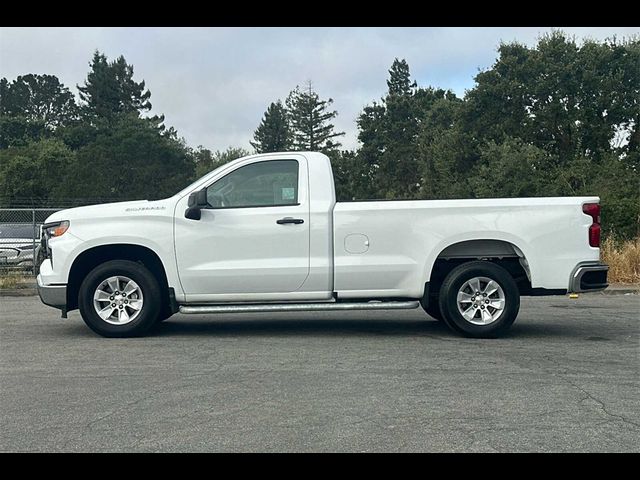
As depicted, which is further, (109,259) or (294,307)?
(109,259)

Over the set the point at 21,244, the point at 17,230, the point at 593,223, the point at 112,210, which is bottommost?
the point at 21,244

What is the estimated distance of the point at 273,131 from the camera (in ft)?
282

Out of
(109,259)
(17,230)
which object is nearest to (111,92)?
(17,230)

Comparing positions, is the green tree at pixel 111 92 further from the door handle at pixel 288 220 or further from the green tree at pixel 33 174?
the door handle at pixel 288 220

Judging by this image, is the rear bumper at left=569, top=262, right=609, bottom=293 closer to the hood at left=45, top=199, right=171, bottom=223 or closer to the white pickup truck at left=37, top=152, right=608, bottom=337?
the white pickup truck at left=37, top=152, right=608, bottom=337

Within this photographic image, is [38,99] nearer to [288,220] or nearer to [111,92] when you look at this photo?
[111,92]

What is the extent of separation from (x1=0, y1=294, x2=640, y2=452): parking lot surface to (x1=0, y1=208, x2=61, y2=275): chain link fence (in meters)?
7.60

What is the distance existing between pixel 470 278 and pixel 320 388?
9.61 ft

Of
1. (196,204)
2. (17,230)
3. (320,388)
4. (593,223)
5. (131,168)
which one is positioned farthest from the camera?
(131,168)

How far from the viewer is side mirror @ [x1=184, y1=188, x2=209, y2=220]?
27.3 ft

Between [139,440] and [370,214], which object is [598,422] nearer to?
[139,440]

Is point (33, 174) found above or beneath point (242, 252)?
above

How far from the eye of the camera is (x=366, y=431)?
16.2ft

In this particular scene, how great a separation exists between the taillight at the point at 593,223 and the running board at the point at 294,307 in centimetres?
205
